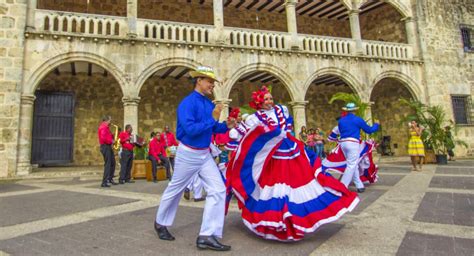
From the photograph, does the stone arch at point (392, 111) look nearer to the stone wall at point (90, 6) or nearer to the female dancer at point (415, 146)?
the female dancer at point (415, 146)

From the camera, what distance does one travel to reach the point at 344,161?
19.4 feet

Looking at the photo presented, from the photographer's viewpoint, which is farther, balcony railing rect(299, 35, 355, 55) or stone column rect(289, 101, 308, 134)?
balcony railing rect(299, 35, 355, 55)

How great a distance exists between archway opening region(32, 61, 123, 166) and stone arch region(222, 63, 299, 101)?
5.25 meters

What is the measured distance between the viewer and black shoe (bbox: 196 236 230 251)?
100 inches

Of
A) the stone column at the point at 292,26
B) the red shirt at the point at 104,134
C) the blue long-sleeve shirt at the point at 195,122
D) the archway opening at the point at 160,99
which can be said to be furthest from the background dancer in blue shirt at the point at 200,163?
the archway opening at the point at 160,99

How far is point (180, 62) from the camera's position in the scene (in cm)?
1099

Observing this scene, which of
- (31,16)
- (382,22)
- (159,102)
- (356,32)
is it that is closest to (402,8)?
(382,22)

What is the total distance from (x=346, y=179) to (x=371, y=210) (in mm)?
1404

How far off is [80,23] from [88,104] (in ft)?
14.0

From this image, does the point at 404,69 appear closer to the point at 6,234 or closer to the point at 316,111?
the point at 316,111

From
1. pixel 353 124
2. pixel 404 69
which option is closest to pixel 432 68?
pixel 404 69

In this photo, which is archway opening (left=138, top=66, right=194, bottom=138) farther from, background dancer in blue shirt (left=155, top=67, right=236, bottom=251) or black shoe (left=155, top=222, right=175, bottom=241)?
black shoe (left=155, top=222, right=175, bottom=241)

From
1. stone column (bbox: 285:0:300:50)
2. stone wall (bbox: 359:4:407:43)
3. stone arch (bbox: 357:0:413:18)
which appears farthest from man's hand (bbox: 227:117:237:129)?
stone wall (bbox: 359:4:407:43)

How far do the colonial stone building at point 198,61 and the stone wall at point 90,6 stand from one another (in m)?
0.05
